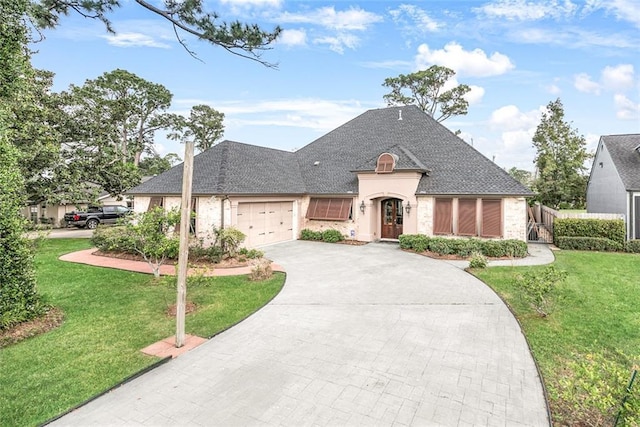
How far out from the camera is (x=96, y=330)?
719 cm

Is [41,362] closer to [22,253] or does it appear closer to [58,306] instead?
[22,253]

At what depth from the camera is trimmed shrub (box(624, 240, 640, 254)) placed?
53.2ft

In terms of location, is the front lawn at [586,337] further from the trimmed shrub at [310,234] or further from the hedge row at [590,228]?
the trimmed shrub at [310,234]

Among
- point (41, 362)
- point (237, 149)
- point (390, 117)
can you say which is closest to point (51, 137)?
point (237, 149)

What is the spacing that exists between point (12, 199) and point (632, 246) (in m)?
24.0

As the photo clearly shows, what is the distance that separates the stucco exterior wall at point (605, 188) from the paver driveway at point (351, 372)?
49.9 feet

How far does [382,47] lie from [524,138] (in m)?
16.7

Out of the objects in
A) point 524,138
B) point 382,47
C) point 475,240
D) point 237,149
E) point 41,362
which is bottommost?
point 41,362

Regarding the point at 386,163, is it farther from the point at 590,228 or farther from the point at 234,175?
the point at 590,228

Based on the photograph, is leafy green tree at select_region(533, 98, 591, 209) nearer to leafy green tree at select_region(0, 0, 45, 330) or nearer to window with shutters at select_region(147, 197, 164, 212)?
window with shutters at select_region(147, 197, 164, 212)

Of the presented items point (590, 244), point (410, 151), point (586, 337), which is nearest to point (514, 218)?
point (590, 244)

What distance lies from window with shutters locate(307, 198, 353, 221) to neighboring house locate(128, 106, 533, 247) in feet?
0.20

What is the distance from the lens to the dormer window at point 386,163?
719 inches

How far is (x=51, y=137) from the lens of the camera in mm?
19734
